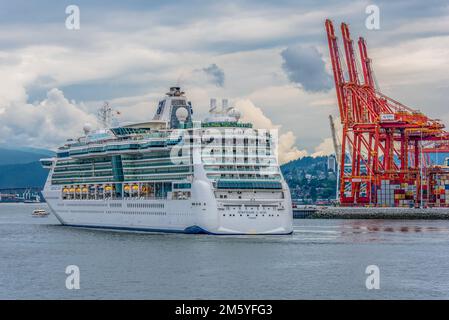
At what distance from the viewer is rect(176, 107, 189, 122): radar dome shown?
263 ft

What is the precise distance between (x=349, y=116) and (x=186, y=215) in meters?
71.3

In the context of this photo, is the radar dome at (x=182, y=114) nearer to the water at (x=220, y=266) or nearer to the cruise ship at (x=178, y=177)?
the cruise ship at (x=178, y=177)

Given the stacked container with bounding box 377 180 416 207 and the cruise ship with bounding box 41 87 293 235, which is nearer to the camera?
the cruise ship with bounding box 41 87 293 235

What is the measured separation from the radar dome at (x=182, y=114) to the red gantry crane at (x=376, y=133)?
53.1 m

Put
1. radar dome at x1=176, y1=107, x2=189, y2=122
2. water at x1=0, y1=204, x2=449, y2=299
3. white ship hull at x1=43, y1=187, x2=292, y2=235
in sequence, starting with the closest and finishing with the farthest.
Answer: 1. water at x1=0, y1=204, x2=449, y2=299
2. white ship hull at x1=43, y1=187, x2=292, y2=235
3. radar dome at x1=176, y1=107, x2=189, y2=122

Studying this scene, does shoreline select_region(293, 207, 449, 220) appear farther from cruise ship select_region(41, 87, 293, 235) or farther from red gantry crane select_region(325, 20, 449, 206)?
cruise ship select_region(41, 87, 293, 235)

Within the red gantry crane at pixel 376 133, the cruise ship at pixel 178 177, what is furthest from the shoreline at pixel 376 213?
the cruise ship at pixel 178 177

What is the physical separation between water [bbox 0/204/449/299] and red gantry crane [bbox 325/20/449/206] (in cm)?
5716

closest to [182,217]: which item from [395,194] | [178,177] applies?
[178,177]

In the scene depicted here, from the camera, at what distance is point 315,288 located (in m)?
44.7

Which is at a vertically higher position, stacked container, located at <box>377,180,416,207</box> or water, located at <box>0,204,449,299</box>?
stacked container, located at <box>377,180,416,207</box>

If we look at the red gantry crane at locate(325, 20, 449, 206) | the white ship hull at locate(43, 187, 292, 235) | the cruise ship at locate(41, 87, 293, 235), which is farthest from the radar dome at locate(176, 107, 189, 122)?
the red gantry crane at locate(325, 20, 449, 206)

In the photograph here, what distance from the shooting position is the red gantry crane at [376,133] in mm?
130625
